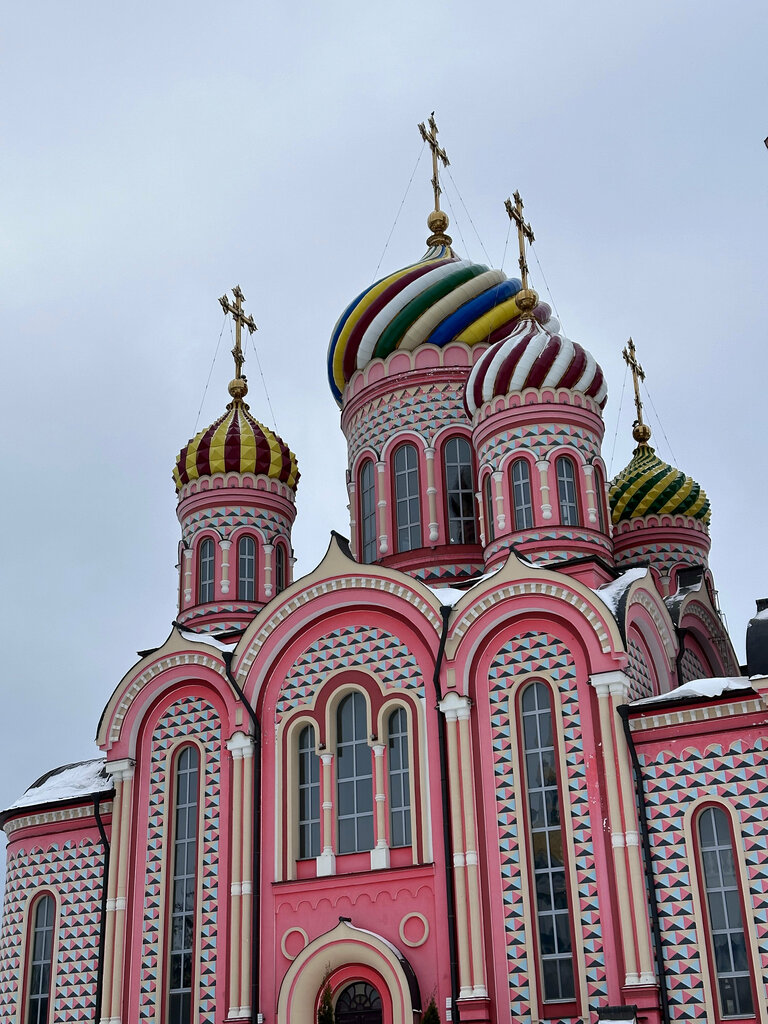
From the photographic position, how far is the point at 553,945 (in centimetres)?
1288

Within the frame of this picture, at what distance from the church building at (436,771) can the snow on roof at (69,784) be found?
70 millimetres

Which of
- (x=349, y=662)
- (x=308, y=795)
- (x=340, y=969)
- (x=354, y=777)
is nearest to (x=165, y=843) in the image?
(x=308, y=795)

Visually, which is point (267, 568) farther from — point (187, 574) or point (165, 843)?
point (165, 843)

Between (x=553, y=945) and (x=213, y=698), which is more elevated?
(x=213, y=698)

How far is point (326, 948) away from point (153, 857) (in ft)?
9.86

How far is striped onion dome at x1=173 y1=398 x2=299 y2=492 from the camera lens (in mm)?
20391

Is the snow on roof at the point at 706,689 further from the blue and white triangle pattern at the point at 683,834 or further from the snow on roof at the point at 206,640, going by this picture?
the snow on roof at the point at 206,640

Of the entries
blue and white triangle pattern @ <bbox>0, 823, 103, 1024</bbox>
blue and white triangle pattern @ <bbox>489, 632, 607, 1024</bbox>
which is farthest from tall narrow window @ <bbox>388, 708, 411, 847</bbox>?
blue and white triangle pattern @ <bbox>0, 823, 103, 1024</bbox>

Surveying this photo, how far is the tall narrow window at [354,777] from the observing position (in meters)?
14.5

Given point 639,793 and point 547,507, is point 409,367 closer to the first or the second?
point 547,507

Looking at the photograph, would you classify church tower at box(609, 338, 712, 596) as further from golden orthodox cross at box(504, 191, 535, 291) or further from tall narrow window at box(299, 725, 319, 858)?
tall narrow window at box(299, 725, 319, 858)

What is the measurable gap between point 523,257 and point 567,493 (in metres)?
Result: 4.15

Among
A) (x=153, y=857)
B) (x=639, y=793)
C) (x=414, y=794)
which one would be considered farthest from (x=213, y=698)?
(x=639, y=793)

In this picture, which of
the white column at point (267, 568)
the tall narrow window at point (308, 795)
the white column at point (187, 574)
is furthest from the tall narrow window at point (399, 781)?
the white column at point (187, 574)
